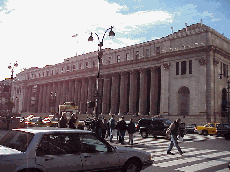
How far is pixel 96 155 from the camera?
7.05m

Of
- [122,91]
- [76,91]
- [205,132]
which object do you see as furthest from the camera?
[76,91]

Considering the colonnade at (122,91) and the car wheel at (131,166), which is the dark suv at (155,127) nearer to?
the car wheel at (131,166)

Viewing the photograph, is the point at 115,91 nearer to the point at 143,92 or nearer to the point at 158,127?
the point at 143,92

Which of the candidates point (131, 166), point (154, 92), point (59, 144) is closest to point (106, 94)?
point (154, 92)

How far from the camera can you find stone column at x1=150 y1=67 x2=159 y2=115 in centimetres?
5675

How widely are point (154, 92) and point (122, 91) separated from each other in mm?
9843

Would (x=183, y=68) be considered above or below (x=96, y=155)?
above

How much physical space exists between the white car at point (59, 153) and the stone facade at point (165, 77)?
1683 inches

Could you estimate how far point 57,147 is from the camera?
659cm

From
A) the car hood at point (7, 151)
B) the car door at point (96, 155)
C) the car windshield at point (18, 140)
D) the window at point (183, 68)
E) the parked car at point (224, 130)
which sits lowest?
the parked car at point (224, 130)

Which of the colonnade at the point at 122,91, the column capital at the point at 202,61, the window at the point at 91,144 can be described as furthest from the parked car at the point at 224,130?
Answer: the colonnade at the point at 122,91

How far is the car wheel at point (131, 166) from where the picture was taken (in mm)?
7641

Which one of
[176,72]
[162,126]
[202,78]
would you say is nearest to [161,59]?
[176,72]

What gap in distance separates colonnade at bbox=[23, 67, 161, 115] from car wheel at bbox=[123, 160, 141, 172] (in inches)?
1778
